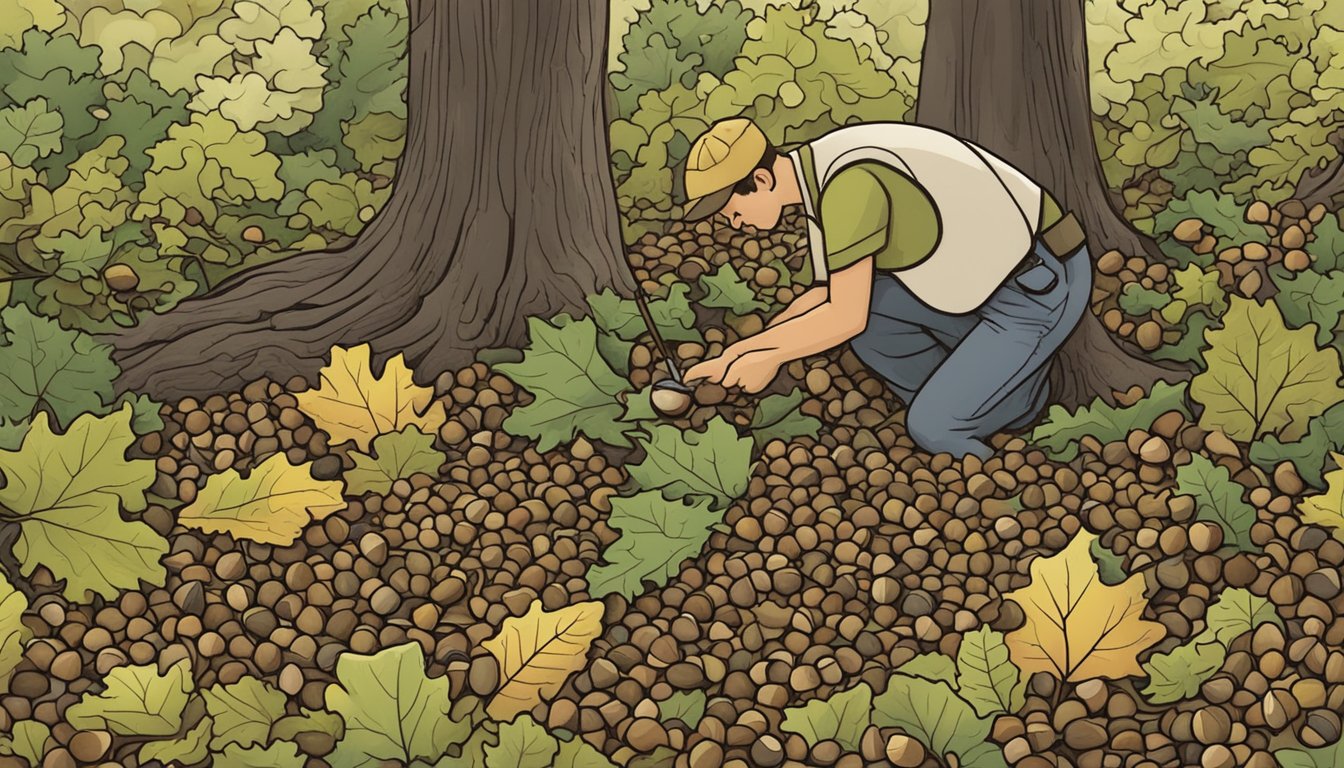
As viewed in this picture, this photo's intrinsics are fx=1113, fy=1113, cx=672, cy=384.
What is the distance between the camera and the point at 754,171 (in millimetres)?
1791

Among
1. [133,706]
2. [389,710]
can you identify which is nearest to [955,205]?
[389,710]

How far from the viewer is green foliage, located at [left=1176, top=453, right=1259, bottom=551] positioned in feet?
5.34

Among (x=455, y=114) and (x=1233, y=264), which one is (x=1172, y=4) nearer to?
(x=1233, y=264)

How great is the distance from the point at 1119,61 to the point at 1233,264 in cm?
45

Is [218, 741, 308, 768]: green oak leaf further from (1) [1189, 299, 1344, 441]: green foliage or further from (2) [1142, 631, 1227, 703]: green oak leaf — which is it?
(1) [1189, 299, 1344, 441]: green foliage

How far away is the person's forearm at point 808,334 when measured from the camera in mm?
1808

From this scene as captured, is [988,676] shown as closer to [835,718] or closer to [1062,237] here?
[835,718]

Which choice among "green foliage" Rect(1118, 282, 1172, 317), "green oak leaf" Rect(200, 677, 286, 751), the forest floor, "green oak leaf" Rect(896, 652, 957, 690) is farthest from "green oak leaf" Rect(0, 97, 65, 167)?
"green foliage" Rect(1118, 282, 1172, 317)

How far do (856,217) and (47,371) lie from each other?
1.30 metres

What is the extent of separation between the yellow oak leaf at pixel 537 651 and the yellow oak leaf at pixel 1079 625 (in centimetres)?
57

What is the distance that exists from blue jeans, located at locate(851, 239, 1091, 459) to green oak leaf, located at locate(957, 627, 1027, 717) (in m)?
0.43

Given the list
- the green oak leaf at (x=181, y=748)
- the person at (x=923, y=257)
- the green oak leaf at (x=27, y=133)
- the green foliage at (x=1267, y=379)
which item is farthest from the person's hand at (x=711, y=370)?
the green oak leaf at (x=27, y=133)

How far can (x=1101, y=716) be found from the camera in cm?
141

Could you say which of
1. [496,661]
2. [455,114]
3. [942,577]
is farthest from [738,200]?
[496,661]
